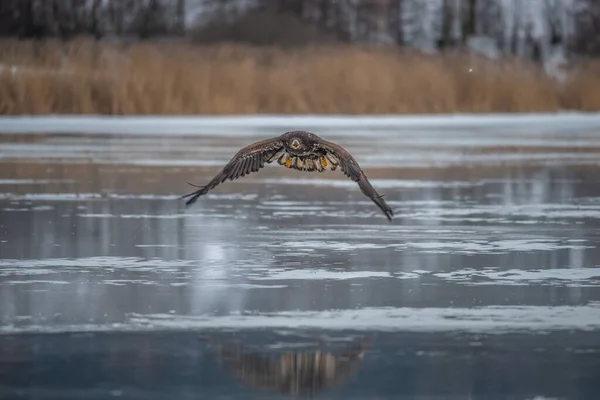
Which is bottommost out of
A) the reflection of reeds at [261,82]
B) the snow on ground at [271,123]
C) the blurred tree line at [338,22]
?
the snow on ground at [271,123]

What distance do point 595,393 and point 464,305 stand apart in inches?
83.8

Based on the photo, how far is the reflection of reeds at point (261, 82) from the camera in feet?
83.5

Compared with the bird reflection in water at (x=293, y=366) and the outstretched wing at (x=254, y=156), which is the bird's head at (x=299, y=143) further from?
the bird reflection in water at (x=293, y=366)

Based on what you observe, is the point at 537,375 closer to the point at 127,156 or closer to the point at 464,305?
the point at 464,305

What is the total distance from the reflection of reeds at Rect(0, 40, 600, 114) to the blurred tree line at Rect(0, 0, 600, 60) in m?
4.02

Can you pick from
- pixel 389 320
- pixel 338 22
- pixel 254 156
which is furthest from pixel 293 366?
pixel 338 22

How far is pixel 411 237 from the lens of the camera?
36.0 feet

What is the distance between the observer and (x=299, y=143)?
352 inches

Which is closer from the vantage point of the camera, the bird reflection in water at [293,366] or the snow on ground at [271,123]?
the bird reflection in water at [293,366]

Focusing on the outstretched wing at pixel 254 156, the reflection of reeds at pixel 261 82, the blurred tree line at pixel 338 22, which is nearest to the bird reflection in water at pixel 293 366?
the outstretched wing at pixel 254 156

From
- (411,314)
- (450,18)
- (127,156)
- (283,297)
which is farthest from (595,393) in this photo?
(450,18)

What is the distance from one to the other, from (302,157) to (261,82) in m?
18.0

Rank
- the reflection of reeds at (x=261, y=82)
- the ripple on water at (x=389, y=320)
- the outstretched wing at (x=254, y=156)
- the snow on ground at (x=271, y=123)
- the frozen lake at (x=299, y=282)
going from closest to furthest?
the frozen lake at (x=299, y=282), the ripple on water at (x=389, y=320), the outstretched wing at (x=254, y=156), the snow on ground at (x=271, y=123), the reflection of reeds at (x=261, y=82)

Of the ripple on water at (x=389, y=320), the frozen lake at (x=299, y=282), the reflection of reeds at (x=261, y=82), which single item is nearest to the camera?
the frozen lake at (x=299, y=282)
